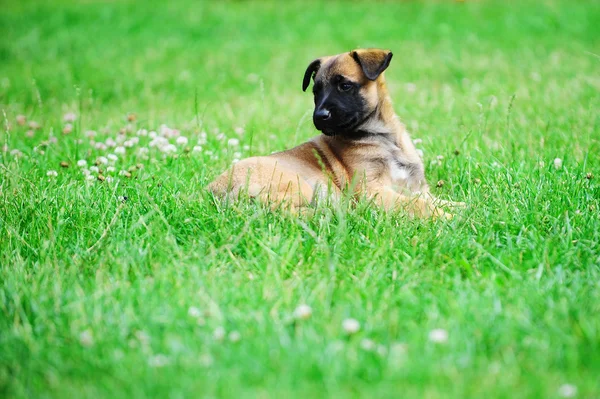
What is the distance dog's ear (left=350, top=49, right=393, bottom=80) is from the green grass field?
0.81 m

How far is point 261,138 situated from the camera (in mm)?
5477

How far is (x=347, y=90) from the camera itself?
434 centimetres

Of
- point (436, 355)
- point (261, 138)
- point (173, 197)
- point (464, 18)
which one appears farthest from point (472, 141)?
point (464, 18)

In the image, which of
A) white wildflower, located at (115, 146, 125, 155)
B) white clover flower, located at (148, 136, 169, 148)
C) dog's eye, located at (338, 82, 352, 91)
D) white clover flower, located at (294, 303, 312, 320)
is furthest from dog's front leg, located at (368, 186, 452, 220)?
white wildflower, located at (115, 146, 125, 155)

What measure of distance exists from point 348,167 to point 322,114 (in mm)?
396

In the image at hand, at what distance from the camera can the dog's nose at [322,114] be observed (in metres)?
4.16

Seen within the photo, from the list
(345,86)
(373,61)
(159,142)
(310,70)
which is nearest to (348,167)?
(345,86)

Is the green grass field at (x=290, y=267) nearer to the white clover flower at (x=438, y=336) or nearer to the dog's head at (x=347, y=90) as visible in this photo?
the white clover flower at (x=438, y=336)

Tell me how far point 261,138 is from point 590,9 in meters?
8.34

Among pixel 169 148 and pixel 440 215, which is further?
pixel 169 148

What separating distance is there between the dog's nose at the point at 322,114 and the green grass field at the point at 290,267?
727 millimetres

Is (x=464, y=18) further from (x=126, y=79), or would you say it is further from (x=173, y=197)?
(x=173, y=197)

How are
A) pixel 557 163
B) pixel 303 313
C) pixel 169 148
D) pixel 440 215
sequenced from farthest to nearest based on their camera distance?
pixel 169 148
pixel 557 163
pixel 440 215
pixel 303 313

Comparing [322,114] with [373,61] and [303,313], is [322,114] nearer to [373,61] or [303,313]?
[373,61]
